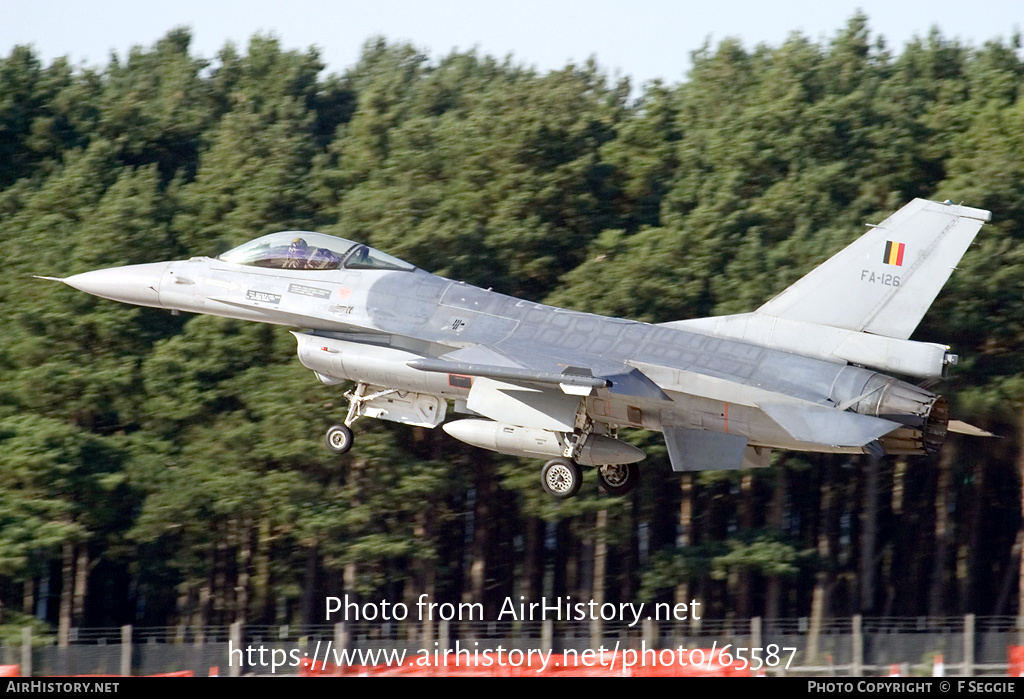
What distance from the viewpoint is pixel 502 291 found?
99.1 ft

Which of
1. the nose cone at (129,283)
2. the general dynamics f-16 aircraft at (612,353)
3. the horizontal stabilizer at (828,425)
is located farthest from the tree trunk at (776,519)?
the nose cone at (129,283)

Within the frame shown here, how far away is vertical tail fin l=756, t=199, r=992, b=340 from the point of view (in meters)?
17.1

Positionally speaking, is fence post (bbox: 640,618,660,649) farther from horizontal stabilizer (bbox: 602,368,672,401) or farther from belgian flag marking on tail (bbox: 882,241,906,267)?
belgian flag marking on tail (bbox: 882,241,906,267)

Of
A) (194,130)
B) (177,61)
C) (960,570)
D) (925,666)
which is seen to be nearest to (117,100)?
(194,130)

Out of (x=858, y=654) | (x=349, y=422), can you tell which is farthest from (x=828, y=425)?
(x=349, y=422)

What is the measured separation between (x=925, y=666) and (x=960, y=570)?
21.3 m

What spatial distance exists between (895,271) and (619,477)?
17.1 ft

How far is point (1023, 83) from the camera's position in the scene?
3581cm

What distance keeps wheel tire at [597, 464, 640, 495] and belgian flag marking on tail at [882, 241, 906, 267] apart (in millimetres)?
4886

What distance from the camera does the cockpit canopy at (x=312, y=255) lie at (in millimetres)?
19859

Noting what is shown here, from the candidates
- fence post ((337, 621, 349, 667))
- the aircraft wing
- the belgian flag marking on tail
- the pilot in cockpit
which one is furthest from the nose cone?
→ the belgian flag marking on tail

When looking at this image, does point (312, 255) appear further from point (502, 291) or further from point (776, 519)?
point (776, 519)

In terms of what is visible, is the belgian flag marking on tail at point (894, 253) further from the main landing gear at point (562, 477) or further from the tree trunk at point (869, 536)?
the tree trunk at point (869, 536)

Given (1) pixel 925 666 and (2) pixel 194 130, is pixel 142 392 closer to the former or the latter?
(2) pixel 194 130
